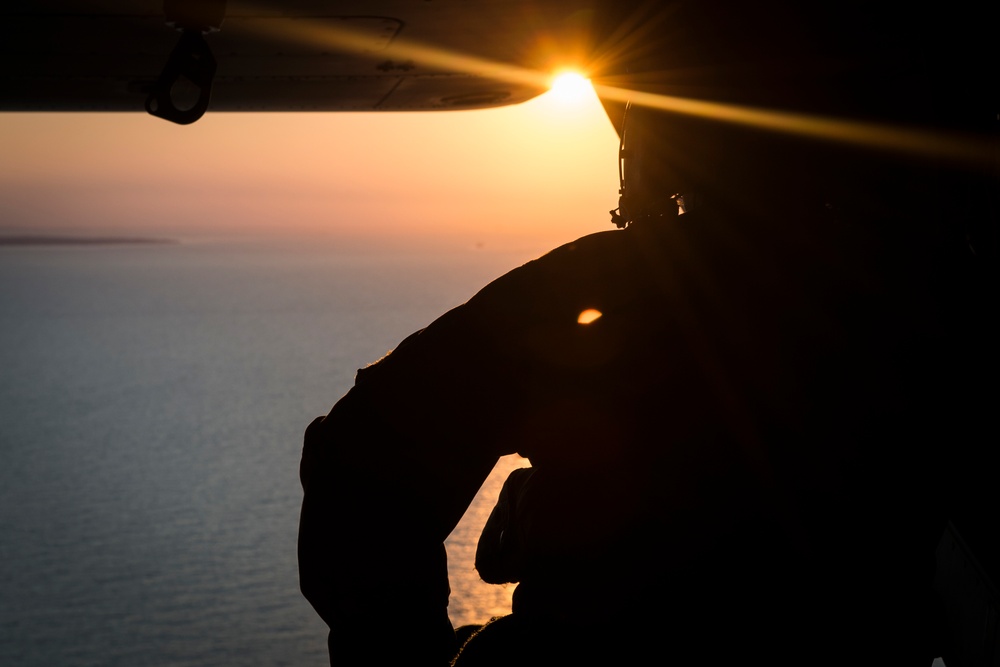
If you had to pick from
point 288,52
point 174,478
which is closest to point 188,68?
point 288,52

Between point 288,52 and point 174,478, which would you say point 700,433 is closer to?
point 288,52

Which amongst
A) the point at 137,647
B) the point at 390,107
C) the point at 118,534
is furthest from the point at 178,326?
the point at 390,107

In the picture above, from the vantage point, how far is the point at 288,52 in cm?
293

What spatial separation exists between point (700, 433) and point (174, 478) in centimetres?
7348

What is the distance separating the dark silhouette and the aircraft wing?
100cm

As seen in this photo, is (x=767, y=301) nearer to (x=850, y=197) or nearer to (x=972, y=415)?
(x=850, y=197)

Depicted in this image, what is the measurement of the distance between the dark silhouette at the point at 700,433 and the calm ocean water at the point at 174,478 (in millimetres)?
24129

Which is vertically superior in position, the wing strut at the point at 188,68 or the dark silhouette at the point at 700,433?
the wing strut at the point at 188,68

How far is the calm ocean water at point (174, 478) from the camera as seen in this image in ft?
170

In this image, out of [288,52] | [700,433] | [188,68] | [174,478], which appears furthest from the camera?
[174,478]

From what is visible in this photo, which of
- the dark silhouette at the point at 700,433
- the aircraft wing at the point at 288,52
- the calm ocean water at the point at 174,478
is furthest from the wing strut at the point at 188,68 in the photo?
the calm ocean water at the point at 174,478

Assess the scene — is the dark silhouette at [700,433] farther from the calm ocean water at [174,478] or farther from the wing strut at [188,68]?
the calm ocean water at [174,478]

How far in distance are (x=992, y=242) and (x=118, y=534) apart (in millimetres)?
66156

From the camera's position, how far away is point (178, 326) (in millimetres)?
121250
